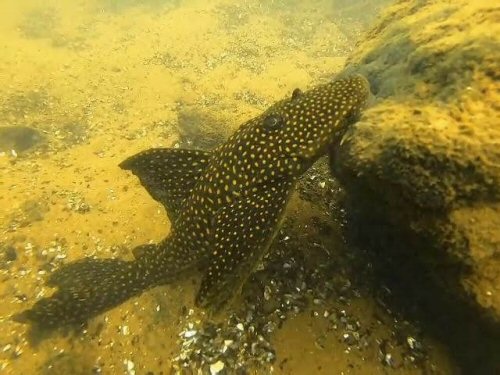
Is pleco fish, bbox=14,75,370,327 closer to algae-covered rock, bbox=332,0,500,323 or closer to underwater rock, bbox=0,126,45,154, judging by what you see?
algae-covered rock, bbox=332,0,500,323

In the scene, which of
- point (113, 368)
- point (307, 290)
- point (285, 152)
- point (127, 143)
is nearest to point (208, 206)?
point (285, 152)

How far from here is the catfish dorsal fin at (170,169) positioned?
5.33 meters

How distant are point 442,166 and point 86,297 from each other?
487 centimetres

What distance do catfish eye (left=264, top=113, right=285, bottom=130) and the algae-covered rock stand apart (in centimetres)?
93

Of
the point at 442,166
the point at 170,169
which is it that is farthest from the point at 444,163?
the point at 170,169

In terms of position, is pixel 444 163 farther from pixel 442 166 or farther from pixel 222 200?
pixel 222 200

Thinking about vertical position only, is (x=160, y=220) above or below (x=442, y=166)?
below

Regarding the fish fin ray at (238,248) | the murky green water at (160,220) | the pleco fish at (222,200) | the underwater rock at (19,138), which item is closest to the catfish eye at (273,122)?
the pleco fish at (222,200)

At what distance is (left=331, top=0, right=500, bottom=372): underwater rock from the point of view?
12.0ft

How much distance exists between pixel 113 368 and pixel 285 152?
380cm

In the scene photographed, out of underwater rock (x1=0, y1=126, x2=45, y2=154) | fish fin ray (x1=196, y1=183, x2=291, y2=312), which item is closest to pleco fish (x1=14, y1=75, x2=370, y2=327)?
fish fin ray (x1=196, y1=183, x2=291, y2=312)

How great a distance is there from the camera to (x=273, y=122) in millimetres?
4914

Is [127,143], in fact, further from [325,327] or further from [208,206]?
[325,327]

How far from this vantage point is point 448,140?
366 cm
